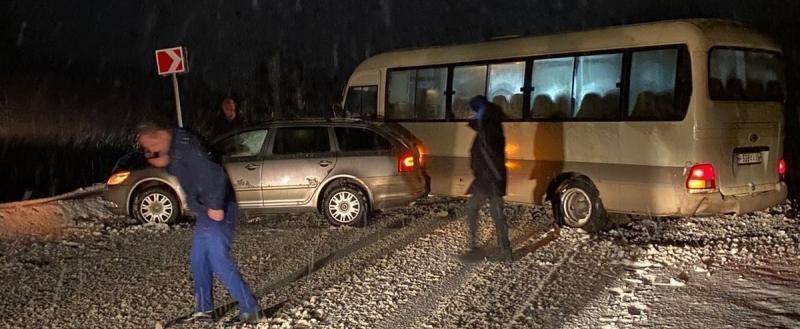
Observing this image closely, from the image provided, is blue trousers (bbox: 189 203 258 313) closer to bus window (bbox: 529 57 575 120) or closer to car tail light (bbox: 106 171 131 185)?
car tail light (bbox: 106 171 131 185)

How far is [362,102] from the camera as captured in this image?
13.2 meters

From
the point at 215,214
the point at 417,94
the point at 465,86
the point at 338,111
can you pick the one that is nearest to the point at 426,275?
the point at 215,214

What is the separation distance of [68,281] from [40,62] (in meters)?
21.4

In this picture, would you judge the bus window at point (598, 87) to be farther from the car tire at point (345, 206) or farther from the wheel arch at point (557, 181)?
the car tire at point (345, 206)

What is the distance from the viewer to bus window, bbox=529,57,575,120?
32.3ft

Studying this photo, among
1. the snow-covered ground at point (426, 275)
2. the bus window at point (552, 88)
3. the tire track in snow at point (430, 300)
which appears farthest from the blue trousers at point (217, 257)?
the bus window at point (552, 88)

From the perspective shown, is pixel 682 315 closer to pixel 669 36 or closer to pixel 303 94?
pixel 669 36

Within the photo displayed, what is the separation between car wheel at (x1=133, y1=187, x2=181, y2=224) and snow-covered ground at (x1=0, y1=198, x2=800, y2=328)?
259mm

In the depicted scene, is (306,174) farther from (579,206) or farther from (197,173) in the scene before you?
(197,173)

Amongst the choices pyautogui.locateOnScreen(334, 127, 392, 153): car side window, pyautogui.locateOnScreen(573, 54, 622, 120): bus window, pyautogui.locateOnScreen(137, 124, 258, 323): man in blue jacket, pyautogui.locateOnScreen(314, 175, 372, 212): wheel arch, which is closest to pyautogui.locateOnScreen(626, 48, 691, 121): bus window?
pyautogui.locateOnScreen(573, 54, 622, 120): bus window

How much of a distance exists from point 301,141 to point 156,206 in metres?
2.30

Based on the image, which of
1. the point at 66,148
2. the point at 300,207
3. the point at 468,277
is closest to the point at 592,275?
the point at 468,277

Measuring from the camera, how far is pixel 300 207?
1015 cm

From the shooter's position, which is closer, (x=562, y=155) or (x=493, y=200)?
(x=493, y=200)
